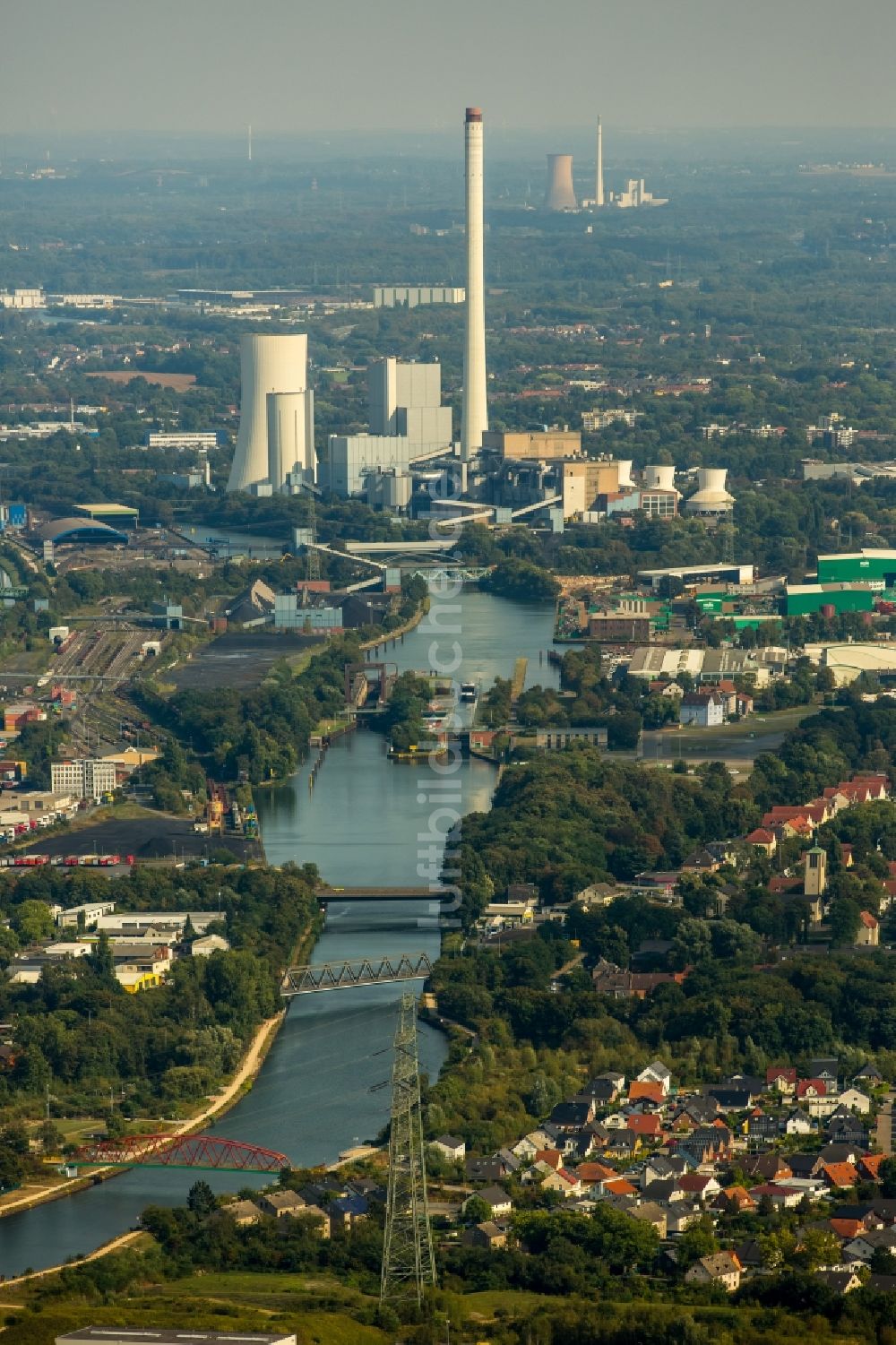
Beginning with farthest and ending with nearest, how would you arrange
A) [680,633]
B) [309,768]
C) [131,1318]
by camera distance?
[680,633] < [309,768] < [131,1318]

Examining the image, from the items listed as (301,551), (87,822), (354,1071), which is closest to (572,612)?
(301,551)

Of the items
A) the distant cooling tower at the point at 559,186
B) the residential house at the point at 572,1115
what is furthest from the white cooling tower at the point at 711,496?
the distant cooling tower at the point at 559,186

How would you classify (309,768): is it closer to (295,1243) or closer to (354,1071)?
(354,1071)

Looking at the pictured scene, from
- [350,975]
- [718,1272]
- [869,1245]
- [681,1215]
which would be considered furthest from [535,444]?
[718,1272]

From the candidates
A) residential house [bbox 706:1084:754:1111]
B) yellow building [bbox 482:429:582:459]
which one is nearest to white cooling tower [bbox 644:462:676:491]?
yellow building [bbox 482:429:582:459]

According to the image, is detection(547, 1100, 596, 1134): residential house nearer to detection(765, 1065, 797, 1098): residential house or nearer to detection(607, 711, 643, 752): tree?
detection(765, 1065, 797, 1098): residential house

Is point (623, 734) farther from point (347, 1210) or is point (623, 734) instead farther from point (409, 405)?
point (409, 405)
